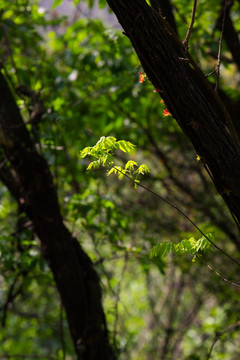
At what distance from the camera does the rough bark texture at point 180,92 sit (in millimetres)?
1842

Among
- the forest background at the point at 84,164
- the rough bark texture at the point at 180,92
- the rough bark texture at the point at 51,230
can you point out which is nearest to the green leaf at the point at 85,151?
the forest background at the point at 84,164

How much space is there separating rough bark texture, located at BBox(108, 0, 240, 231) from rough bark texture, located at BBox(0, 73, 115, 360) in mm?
1654

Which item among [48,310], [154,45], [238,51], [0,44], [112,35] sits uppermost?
[0,44]

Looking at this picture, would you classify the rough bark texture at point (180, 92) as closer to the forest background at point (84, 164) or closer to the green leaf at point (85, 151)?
the forest background at point (84, 164)

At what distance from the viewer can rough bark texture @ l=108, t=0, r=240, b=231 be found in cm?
184

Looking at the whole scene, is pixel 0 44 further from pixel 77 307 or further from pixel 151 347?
pixel 151 347

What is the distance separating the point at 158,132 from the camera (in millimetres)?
5926

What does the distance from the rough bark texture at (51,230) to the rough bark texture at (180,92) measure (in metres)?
1.65

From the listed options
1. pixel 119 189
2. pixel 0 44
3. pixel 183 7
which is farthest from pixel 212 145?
pixel 119 189

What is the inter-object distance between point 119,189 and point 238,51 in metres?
3.85

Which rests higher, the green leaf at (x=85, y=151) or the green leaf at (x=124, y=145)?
the green leaf at (x=85, y=151)

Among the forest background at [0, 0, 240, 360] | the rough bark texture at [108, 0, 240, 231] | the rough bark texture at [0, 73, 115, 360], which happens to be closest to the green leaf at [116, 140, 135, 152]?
the forest background at [0, 0, 240, 360]

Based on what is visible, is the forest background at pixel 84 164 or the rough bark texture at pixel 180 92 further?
the forest background at pixel 84 164

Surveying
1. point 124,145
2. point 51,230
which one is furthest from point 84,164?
point 124,145
